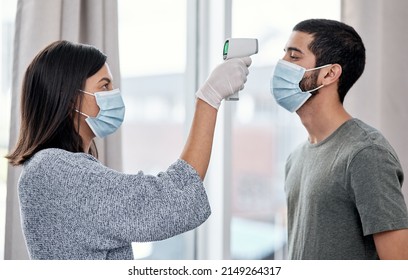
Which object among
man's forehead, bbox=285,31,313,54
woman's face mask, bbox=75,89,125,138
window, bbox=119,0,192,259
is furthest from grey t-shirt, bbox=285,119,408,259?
window, bbox=119,0,192,259

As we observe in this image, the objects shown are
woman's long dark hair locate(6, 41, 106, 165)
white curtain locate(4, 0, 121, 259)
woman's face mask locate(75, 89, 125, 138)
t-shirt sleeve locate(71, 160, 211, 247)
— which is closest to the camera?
t-shirt sleeve locate(71, 160, 211, 247)

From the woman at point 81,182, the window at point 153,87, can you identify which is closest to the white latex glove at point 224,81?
the woman at point 81,182

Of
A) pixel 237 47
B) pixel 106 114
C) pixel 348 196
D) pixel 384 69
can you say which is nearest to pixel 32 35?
pixel 106 114

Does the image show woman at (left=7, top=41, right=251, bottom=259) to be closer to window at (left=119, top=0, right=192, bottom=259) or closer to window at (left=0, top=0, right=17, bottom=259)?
window at (left=0, top=0, right=17, bottom=259)

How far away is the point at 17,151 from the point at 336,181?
0.86 metres

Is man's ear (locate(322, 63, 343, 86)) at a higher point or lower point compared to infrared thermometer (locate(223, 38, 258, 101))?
lower

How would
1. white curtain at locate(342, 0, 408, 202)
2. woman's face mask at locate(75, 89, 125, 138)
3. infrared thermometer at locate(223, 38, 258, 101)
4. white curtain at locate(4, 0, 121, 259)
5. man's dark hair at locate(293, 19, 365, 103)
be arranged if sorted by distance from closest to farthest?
woman's face mask at locate(75, 89, 125, 138), infrared thermometer at locate(223, 38, 258, 101), man's dark hair at locate(293, 19, 365, 103), white curtain at locate(4, 0, 121, 259), white curtain at locate(342, 0, 408, 202)

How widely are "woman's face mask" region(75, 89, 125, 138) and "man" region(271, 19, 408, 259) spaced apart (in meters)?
0.53

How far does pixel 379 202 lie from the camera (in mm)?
1373

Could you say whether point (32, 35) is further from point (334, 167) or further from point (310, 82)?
point (334, 167)

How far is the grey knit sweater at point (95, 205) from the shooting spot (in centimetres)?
118

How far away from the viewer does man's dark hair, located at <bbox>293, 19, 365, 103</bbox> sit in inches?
64.9

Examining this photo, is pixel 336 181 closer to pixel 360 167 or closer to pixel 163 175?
pixel 360 167
